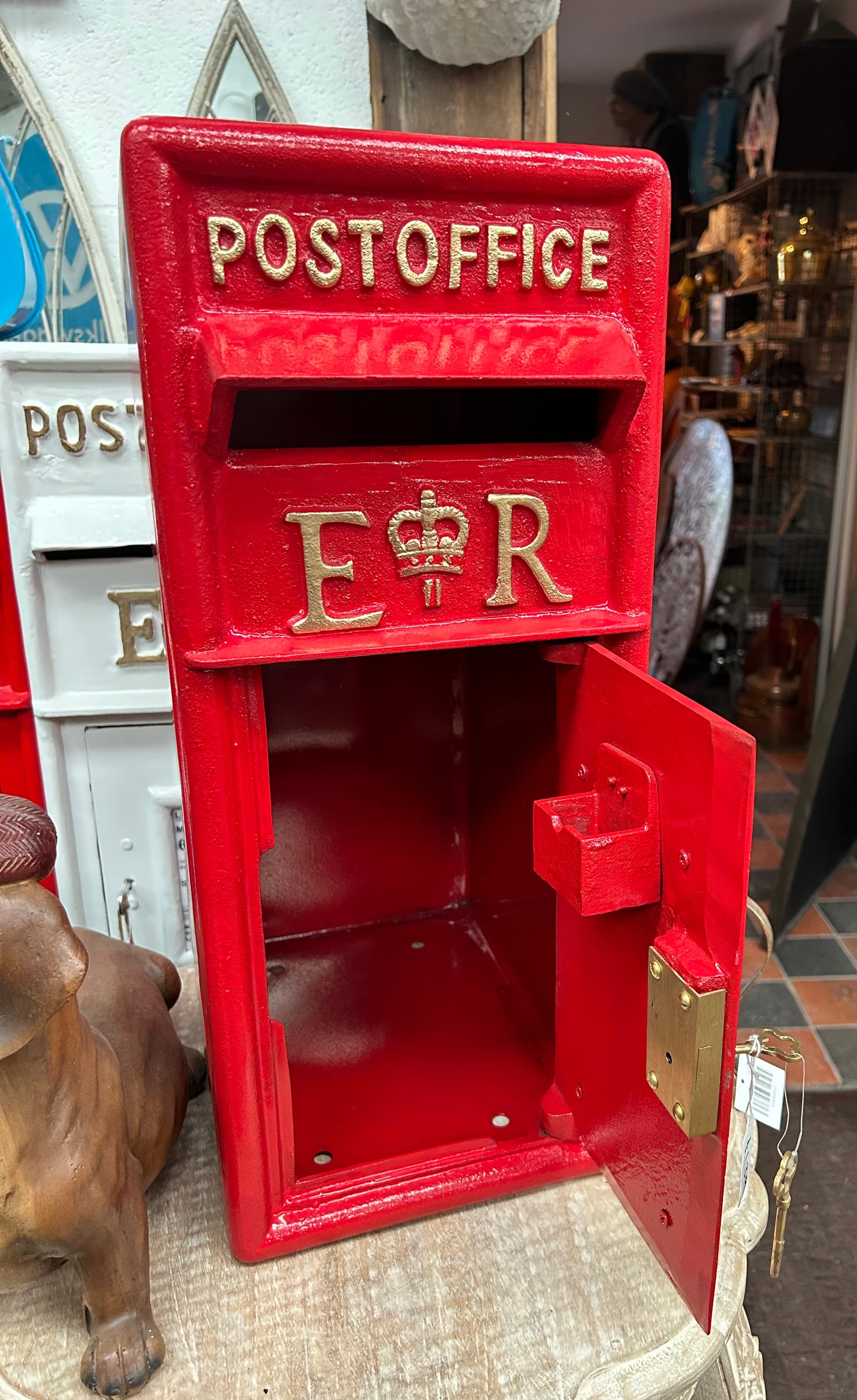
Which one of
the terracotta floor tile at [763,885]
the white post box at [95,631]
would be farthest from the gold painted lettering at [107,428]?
the terracotta floor tile at [763,885]

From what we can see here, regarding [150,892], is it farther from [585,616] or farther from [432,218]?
[432,218]

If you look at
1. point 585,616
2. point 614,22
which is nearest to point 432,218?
point 585,616

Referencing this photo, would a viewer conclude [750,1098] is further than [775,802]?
No

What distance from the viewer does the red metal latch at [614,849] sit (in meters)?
0.81

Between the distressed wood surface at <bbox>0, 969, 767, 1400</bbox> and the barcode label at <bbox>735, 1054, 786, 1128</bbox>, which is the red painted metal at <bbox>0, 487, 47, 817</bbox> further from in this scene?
the barcode label at <bbox>735, 1054, 786, 1128</bbox>

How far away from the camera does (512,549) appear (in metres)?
0.87

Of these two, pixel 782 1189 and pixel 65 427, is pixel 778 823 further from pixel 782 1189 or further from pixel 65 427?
pixel 65 427

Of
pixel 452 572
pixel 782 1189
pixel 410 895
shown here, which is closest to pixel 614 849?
pixel 452 572

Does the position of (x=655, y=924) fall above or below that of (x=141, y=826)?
above

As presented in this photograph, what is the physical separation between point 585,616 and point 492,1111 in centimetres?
67

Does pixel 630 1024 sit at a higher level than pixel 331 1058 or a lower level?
higher

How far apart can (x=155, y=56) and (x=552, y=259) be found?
40.4 inches

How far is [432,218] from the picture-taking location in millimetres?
780

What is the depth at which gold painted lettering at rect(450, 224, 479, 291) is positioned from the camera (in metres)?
0.78
